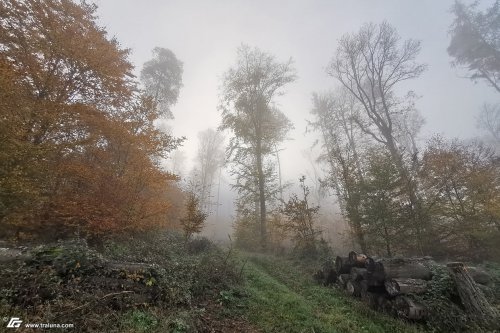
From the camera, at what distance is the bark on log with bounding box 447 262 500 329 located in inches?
245

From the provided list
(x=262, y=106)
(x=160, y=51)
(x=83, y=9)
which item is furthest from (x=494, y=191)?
(x=160, y=51)

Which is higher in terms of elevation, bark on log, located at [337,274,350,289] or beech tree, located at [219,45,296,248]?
beech tree, located at [219,45,296,248]

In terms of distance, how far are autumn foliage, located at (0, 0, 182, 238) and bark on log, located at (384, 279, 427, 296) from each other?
9.56 m

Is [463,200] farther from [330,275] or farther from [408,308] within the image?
[408,308]

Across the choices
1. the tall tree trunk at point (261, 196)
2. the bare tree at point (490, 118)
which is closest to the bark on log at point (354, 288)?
the tall tree trunk at point (261, 196)

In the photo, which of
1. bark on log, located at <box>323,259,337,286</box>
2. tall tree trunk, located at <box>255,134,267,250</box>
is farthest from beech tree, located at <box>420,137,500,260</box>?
tall tree trunk, located at <box>255,134,267,250</box>

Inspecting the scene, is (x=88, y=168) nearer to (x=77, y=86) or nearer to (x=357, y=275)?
(x=77, y=86)

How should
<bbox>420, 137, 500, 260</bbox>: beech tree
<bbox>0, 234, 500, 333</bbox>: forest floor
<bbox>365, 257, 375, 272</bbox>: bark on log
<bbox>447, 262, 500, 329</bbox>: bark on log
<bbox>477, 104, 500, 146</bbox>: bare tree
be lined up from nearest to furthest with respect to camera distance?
1. <bbox>0, 234, 500, 333</bbox>: forest floor
2. <bbox>447, 262, 500, 329</bbox>: bark on log
3. <bbox>365, 257, 375, 272</bbox>: bark on log
4. <bbox>420, 137, 500, 260</bbox>: beech tree
5. <bbox>477, 104, 500, 146</bbox>: bare tree

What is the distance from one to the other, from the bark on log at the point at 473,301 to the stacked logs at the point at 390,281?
0.79 metres

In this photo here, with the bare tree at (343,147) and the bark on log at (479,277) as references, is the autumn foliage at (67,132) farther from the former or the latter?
the bark on log at (479,277)

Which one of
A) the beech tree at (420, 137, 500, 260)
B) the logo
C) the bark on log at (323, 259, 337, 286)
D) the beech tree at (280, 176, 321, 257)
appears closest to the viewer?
the logo

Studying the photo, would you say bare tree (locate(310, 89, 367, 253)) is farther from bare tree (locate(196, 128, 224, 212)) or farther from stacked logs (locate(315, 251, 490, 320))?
bare tree (locate(196, 128, 224, 212))

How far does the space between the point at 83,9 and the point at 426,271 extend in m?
16.9

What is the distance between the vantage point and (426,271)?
8.08m
